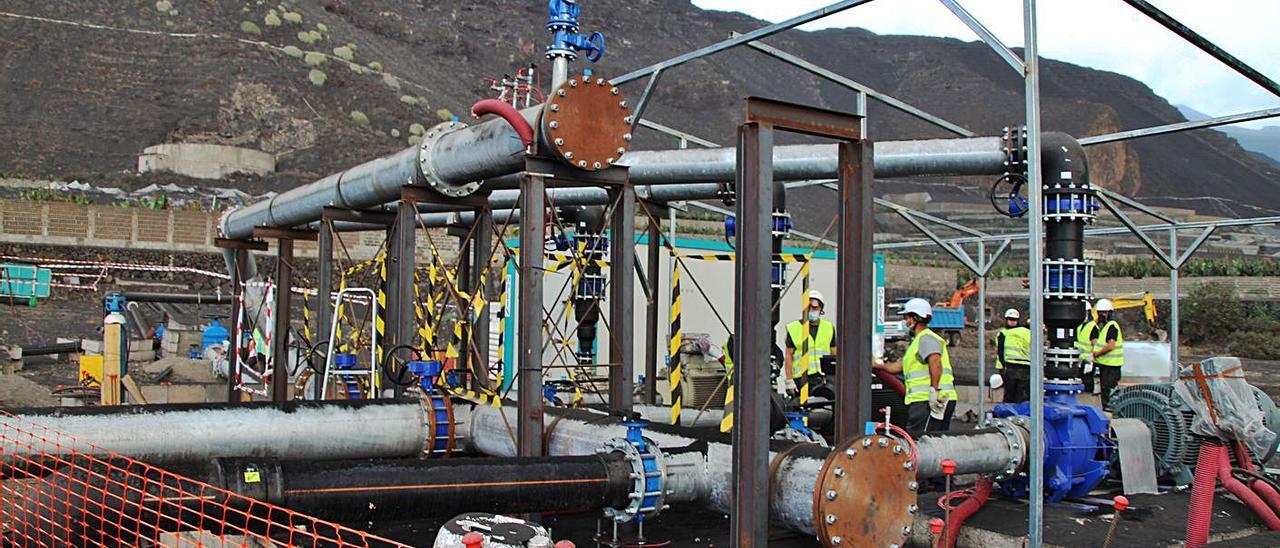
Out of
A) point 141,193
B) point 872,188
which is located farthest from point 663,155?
point 141,193

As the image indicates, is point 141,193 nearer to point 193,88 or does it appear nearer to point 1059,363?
point 193,88

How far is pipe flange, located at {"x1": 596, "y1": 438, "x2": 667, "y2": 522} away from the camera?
6.04 meters

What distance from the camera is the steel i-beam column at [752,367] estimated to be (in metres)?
5.12

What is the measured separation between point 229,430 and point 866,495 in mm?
4681

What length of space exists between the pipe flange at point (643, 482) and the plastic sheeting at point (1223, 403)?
3.92 metres

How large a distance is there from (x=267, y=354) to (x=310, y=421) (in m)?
6.75

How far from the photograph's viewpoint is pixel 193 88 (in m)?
62.0

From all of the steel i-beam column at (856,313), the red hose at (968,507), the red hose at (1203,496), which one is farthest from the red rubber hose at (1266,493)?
the steel i-beam column at (856,313)

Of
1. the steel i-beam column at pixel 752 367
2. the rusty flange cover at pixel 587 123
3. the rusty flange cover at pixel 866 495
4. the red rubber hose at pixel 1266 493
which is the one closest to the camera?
the steel i-beam column at pixel 752 367

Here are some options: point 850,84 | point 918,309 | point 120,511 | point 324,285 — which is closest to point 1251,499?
point 918,309

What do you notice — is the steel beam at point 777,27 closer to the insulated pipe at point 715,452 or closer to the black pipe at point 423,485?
the insulated pipe at point 715,452

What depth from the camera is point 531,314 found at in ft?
24.9

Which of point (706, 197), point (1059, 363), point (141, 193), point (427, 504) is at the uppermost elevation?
point (141, 193)

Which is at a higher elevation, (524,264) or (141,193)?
(141,193)
